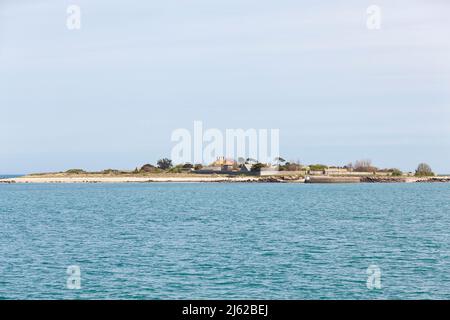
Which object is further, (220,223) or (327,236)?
(220,223)

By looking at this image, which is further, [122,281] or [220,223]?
[220,223]

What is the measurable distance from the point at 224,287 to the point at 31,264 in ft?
43.8

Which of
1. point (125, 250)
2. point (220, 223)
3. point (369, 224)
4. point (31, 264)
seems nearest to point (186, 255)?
point (125, 250)

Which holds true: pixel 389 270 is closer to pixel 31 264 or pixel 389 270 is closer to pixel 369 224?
pixel 31 264

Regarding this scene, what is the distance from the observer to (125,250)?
139ft

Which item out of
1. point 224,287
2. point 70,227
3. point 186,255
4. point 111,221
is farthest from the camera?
point 111,221

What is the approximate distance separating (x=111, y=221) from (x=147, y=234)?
53.0 ft

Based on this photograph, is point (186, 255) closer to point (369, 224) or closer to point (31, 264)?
point (31, 264)

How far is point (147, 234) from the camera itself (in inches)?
2111
